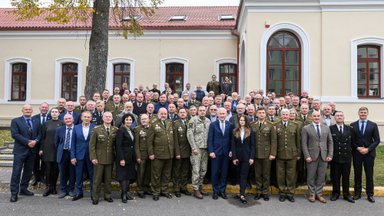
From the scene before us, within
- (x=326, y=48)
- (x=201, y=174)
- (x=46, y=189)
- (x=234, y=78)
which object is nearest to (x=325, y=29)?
(x=326, y=48)

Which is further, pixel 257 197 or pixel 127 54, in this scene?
pixel 127 54

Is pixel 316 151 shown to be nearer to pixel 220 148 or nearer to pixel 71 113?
pixel 220 148

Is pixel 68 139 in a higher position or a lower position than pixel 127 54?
lower

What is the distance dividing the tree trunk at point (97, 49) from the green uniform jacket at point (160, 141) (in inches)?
187

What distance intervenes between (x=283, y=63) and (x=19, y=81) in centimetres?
1401

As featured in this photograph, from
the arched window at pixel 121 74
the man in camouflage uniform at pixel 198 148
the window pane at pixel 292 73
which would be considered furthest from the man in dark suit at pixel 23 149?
the arched window at pixel 121 74

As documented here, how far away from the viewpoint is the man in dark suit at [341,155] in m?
6.82

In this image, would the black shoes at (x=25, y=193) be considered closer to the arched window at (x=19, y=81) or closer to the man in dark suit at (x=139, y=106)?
the man in dark suit at (x=139, y=106)

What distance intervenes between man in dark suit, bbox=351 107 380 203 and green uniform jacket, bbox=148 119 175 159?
3664mm

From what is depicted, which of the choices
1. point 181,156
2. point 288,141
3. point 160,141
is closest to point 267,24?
point 288,141

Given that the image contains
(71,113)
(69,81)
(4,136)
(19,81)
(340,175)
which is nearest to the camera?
(340,175)

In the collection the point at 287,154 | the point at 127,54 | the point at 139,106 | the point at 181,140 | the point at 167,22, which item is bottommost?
the point at 287,154

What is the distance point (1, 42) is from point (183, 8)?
34.3 feet

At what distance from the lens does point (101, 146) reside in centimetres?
662
